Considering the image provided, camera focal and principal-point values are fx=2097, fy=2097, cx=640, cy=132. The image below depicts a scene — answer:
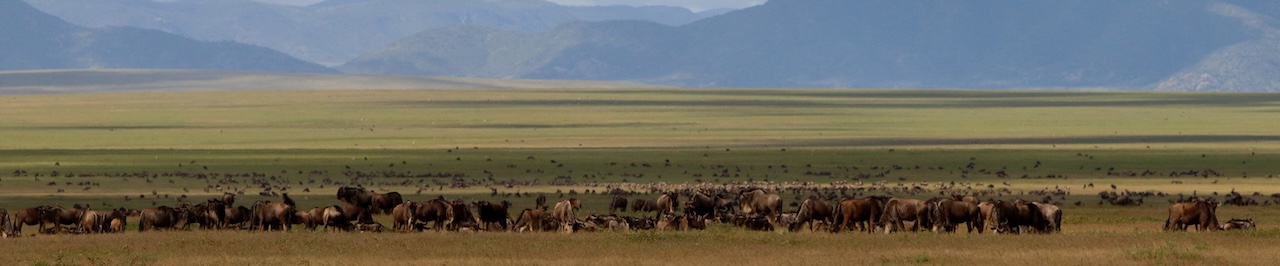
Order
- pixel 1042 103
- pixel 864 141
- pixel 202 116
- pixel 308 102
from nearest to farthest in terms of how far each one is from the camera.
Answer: pixel 864 141 < pixel 202 116 < pixel 308 102 < pixel 1042 103

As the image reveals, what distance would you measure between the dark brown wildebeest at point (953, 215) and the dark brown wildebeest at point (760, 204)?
3.57 m

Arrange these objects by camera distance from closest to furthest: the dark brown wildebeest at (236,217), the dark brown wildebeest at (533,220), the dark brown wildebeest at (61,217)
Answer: the dark brown wildebeest at (533,220) < the dark brown wildebeest at (61,217) < the dark brown wildebeest at (236,217)

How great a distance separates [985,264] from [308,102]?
390 feet

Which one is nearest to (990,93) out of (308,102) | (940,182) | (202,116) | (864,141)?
(308,102)

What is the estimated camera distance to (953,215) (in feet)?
99.8

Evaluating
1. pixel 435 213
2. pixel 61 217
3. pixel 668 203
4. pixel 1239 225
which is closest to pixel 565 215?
pixel 435 213

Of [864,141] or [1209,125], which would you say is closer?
[864,141]

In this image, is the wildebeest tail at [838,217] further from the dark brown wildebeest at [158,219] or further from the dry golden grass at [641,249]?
the dark brown wildebeest at [158,219]

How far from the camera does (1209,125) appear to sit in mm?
109250

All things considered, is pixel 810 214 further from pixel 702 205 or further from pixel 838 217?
pixel 702 205

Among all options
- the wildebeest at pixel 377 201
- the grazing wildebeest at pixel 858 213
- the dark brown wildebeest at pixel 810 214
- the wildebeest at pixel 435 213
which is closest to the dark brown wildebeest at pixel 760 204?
the dark brown wildebeest at pixel 810 214

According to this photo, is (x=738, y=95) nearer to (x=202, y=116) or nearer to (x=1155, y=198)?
(x=202, y=116)

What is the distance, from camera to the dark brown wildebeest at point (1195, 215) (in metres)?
30.3

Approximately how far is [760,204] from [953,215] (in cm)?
455
